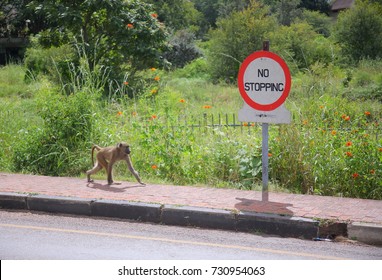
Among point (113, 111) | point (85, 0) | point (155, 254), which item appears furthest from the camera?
point (85, 0)

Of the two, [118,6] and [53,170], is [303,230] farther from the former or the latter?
[118,6]

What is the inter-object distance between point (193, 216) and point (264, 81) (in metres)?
2.08

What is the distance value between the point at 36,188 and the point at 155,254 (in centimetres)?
352

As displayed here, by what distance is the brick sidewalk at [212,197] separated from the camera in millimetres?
7504

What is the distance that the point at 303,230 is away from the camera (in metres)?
7.10

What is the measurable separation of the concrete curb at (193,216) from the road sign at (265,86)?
149cm

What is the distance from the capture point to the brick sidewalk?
24.6 feet

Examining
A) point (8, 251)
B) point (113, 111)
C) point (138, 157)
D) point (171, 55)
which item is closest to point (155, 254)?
point (8, 251)

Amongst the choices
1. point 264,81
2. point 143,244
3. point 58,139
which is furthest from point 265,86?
point 58,139

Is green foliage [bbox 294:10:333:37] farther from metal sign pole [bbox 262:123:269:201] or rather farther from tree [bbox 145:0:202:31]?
metal sign pole [bbox 262:123:269:201]

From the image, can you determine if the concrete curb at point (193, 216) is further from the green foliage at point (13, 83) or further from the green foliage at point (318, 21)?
the green foliage at point (318, 21)

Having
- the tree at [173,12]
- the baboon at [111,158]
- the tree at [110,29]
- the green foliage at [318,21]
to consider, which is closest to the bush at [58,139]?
the baboon at [111,158]

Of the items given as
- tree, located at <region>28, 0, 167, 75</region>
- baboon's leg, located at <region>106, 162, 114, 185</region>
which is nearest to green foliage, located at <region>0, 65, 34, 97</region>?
tree, located at <region>28, 0, 167, 75</region>

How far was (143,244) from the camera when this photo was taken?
666 centimetres
